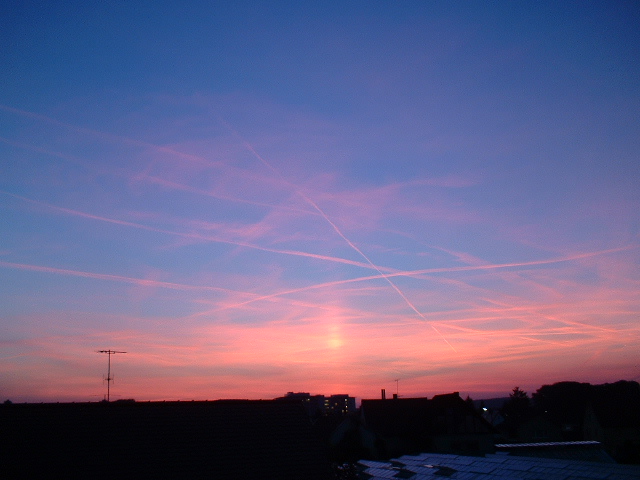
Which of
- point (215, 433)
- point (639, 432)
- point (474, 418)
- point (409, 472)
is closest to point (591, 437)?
point (639, 432)

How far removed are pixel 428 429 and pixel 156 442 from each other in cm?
3637

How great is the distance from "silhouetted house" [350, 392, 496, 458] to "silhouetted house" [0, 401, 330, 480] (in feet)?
99.9

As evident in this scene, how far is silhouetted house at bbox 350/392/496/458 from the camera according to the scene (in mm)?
49062

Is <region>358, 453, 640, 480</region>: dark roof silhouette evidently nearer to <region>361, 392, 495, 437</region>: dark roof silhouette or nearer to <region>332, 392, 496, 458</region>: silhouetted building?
<region>332, 392, 496, 458</region>: silhouetted building

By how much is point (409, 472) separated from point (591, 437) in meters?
43.9

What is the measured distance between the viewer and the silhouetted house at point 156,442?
18.7m

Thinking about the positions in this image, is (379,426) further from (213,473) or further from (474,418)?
(213,473)

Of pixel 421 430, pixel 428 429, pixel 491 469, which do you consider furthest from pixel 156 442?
pixel 421 430

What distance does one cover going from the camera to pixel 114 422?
20969mm

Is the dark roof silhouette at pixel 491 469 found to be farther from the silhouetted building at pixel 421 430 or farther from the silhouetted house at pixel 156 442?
the silhouetted house at pixel 156 442

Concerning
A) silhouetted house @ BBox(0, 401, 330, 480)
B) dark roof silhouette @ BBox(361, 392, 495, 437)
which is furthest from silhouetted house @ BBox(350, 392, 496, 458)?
silhouetted house @ BBox(0, 401, 330, 480)

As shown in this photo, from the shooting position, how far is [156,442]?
66.5 feet

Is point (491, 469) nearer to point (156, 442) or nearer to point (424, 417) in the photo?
point (156, 442)

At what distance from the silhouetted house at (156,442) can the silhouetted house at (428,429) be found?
30.4 m
